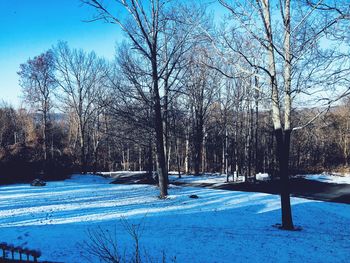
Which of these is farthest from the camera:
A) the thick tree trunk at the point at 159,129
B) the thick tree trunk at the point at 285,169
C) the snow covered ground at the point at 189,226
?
the thick tree trunk at the point at 159,129

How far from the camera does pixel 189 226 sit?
9875 mm

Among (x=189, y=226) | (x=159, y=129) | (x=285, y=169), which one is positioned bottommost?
(x=189, y=226)

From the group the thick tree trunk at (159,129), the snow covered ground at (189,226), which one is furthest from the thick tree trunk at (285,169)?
the thick tree trunk at (159,129)

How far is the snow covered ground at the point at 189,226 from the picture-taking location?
Answer: 736cm

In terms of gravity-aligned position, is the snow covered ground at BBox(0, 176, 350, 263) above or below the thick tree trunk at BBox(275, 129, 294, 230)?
below

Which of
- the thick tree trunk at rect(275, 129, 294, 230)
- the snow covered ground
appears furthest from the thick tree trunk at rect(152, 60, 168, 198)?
the thick tree trunk at rect(275, 129, 294, 230)

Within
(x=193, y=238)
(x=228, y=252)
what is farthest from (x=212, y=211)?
(x=228, y=252)

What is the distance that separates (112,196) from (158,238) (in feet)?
27.1

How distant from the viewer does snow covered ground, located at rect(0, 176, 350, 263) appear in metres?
7.36

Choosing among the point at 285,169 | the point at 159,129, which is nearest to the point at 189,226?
the point at 285,169

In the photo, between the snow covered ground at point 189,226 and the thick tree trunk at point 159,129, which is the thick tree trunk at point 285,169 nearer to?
the snow covered ground at point 189,226

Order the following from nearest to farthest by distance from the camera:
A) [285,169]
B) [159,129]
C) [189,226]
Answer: [285,169] → [189,226] → [159,129]

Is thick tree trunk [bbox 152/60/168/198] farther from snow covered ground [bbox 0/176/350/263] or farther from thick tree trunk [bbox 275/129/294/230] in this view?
thick tree trunk [bbox 275/129/294/230]

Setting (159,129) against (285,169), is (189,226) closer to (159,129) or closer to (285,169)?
(285,169)
